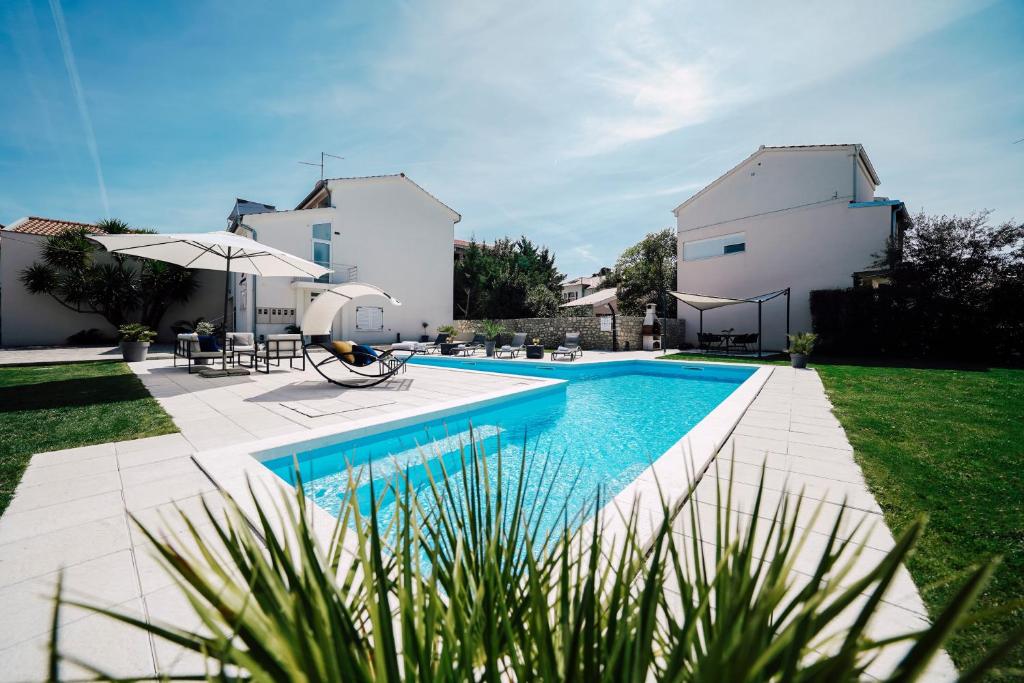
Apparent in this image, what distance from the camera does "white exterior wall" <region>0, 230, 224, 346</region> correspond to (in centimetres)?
1709

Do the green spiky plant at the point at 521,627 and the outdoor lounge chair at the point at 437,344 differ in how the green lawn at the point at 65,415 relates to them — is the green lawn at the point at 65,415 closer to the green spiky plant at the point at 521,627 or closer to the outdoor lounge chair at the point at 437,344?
the green spiky plant at the point at 521,627

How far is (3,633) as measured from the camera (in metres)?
1.91

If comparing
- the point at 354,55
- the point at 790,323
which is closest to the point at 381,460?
the point at 354,55

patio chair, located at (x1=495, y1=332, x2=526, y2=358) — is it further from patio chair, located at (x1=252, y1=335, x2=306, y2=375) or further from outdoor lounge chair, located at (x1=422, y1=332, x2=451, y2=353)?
patio chair, located at (x1=252, y1=335, x2=306, y2=375)

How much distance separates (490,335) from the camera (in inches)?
715

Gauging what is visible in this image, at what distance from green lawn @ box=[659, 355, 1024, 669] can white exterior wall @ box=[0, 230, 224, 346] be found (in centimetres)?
2657

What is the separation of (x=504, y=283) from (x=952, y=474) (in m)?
23.3

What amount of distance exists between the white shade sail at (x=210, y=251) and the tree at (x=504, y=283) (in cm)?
1685

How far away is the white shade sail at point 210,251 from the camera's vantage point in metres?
7.93

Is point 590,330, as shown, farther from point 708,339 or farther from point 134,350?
point 134,350

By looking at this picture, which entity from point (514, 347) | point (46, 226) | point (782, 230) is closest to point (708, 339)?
point (782, 230)

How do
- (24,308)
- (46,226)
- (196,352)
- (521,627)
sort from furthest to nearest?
(46,226), (24,308), (196,352), (521,627)

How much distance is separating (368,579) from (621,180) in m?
19.8

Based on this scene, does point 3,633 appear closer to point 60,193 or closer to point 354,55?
point 354,55
